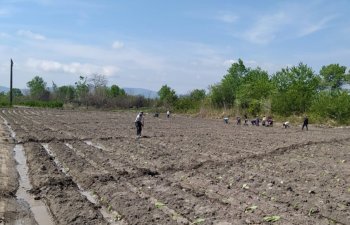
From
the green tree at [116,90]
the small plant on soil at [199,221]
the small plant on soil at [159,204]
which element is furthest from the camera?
the green tree at [116,90]

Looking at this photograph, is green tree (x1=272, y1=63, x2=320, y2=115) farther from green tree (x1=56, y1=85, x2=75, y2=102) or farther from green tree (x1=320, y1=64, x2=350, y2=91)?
green tree (x1=56, y1=85, x2=75, y2=102)

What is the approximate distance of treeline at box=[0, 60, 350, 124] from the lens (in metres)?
42.6

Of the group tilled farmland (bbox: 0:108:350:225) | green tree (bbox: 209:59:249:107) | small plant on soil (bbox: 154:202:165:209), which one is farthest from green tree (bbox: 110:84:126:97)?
small plant on soil (bbox: 154:202:165:209)

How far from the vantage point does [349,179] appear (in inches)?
430

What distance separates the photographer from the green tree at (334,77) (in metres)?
66.4

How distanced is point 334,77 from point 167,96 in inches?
1158

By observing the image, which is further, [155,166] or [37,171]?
[155,166]

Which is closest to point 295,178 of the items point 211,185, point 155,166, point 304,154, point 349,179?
point 349,179

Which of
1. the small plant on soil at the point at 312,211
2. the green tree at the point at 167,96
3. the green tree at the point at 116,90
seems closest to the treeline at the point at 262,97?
the green tree at the point at 167,96

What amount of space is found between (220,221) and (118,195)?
2.78m

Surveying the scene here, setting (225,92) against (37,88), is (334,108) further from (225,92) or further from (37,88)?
(37,88)

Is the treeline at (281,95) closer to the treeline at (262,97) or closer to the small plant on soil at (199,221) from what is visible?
the treeline at (262,97)

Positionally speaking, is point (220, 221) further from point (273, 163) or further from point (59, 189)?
point (273, 163)

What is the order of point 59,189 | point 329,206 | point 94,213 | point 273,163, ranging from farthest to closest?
point 273,163 → point 59,189 → point 329,206 → point 94,213
